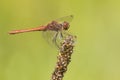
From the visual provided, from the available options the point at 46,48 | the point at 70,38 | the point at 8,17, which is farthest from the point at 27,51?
the point at 70,38

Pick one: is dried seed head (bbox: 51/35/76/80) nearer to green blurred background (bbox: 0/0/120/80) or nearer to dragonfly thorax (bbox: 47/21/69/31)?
dragonfly thorax (bbox: 47/21/69/31)

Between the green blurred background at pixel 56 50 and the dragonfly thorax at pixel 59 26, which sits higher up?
the dragonfly thorax at pixel 59 26

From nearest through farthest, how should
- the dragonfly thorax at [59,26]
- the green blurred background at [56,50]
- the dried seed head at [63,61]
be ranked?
the dried seed head at [63,61] → the dragonfly thorax at [59,26] → the green blurred background at [56,50]

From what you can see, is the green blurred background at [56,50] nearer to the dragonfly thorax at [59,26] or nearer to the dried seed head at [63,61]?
the dragonfly thorax at [59,26]

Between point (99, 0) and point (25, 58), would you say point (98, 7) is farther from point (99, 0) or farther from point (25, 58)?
point (25, 58)

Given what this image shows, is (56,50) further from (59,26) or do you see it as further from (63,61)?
(63,61)

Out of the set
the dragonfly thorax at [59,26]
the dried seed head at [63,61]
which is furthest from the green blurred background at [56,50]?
the dried seed head at [63,61]

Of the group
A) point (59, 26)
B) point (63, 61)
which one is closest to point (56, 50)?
point (59, 26)

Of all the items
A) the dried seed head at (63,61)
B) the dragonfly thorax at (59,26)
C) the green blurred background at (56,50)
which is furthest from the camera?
the green blurred background at (56,50)
